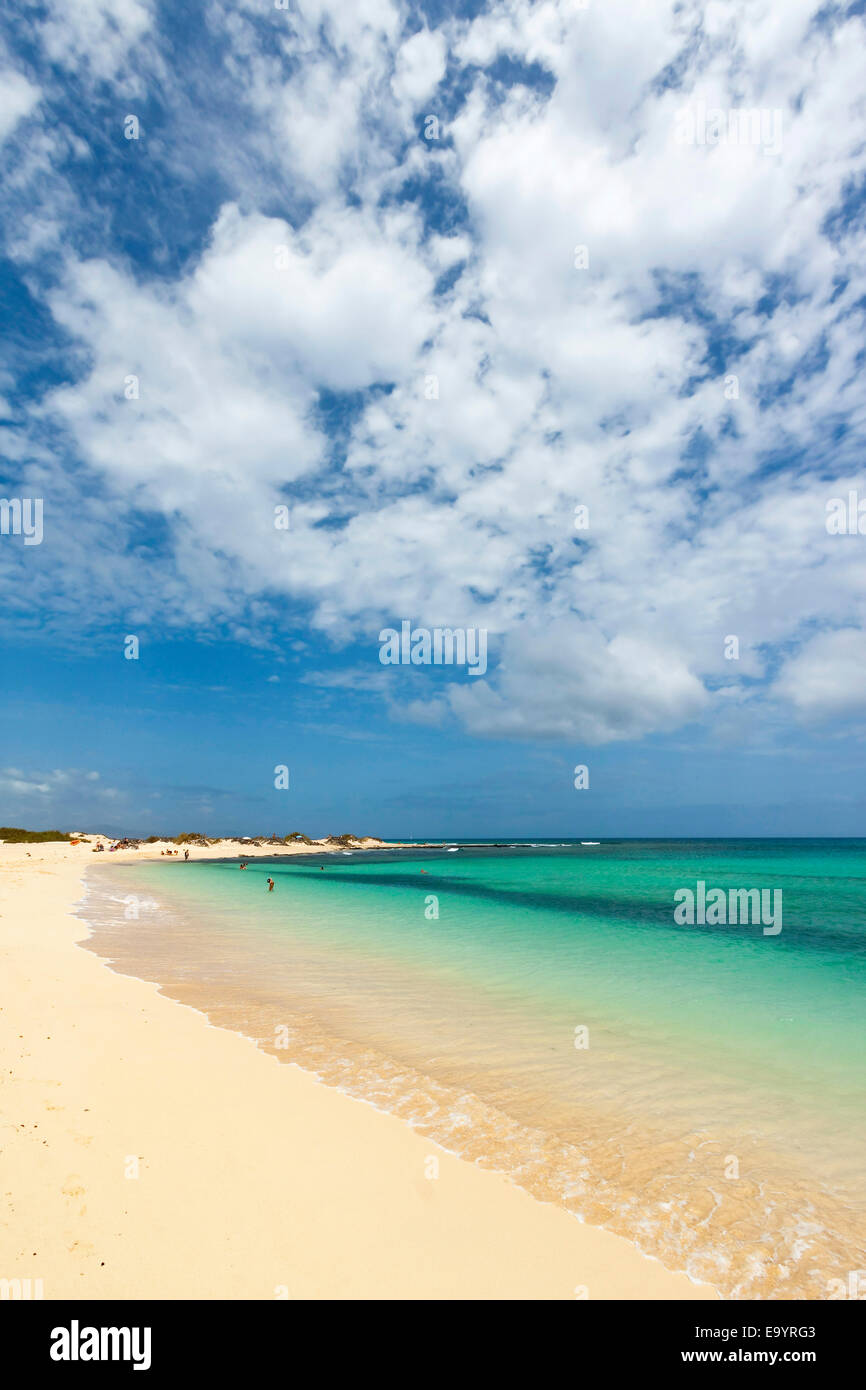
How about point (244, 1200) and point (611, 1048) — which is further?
point (611, 1048)

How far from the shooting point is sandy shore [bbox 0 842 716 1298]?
5113 millimetres

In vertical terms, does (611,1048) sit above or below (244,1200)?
below

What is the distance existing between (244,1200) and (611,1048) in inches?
303

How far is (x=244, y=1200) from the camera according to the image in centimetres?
612

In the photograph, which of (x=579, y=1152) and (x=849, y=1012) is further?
(x=849, y=1012)

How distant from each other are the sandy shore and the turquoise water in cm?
74

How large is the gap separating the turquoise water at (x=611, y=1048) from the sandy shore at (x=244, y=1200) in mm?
736

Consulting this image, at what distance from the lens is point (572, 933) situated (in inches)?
1003

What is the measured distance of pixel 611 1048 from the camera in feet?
37.9

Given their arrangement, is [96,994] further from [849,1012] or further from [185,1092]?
[849,1012]

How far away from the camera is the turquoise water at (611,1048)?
657 cm

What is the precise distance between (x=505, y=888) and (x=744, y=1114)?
41.5 m

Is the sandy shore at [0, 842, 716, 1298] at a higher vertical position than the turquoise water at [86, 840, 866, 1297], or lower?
higher
